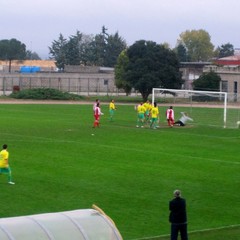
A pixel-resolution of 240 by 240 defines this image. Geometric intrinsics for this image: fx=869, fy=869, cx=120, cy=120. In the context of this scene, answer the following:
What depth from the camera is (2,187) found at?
28.8 m

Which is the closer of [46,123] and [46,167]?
[46,167]

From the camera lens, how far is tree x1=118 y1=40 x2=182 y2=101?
88.6 m

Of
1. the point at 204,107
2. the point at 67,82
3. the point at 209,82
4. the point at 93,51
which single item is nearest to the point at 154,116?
the point at 204,107

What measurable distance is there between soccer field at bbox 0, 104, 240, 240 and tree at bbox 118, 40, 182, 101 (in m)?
32.4

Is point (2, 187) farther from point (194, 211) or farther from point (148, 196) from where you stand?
point (194, 211)

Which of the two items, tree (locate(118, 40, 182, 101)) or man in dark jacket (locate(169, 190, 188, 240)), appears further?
tree (locate(118, 40, 182, 101))

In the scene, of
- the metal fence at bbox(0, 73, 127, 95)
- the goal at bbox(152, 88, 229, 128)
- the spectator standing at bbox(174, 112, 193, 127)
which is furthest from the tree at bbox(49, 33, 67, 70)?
the spectator standing at bbox(174, 112, 193, 127)

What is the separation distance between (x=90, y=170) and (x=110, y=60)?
469 feet

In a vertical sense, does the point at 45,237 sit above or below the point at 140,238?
above

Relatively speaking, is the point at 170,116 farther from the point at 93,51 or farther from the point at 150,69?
the point at 93,51

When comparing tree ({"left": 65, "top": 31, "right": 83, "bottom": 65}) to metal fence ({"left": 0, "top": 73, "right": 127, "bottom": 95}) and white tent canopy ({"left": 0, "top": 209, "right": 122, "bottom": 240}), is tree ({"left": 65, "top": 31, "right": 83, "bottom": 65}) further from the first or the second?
white tent canopy ({"left": 0, "top": 209, "right": 122, "bottom": 240})

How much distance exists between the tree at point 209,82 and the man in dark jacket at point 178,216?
245 ft

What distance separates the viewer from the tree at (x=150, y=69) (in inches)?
3487

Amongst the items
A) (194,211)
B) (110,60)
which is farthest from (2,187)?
(110,60)
